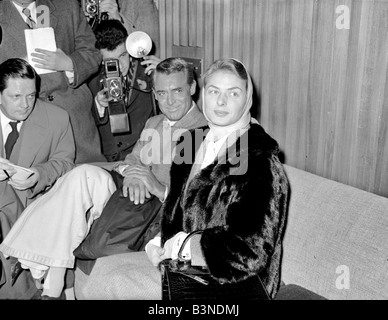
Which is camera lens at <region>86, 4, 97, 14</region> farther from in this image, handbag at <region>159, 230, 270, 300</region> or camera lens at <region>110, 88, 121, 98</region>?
handbag at <region>159, 230, 270, 300</region>

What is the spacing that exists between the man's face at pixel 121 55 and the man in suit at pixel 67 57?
168 millimetres

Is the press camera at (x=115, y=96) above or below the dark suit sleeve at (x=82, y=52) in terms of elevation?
below

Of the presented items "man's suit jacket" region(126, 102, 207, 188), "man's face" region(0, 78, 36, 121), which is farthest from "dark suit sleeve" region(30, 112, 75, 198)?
"man's suit jacket" region(126, 102, 207, 188)

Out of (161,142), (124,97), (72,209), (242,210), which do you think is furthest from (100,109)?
(242,210)

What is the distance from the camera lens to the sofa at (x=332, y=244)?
1979 millimetres

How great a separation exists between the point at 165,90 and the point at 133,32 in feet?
2.62

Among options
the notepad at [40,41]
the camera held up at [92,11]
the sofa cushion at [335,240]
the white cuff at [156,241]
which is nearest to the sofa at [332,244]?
the sofa cushion at [335,240]

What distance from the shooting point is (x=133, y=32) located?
3.45 m

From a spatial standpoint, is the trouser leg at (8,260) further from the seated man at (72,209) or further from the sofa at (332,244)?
the sofa at (332,244)

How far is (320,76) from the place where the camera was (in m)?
2.46

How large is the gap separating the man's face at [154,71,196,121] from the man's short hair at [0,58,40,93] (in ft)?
2.17

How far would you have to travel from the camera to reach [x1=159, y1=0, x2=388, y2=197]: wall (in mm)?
2211

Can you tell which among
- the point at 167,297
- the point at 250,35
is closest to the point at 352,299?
the point at 167,297

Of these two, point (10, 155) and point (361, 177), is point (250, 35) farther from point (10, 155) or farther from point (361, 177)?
point (10, 155)
